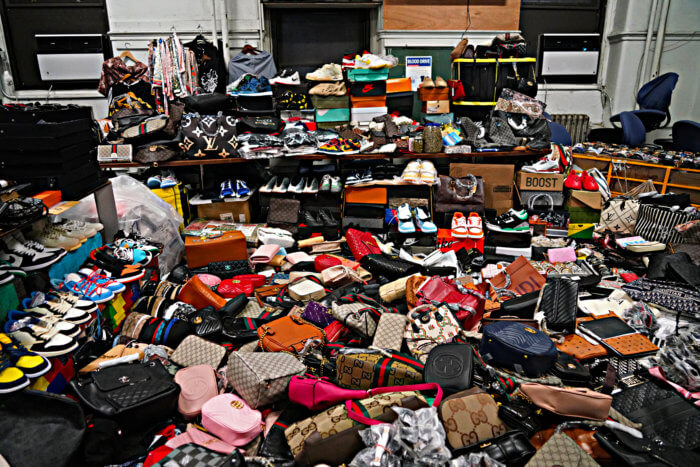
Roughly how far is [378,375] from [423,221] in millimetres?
2496

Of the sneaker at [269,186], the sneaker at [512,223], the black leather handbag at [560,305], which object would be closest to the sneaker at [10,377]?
the black leather handbag at [560,305]

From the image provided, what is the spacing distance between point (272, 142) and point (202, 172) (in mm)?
963

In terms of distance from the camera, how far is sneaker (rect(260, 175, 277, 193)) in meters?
4.68

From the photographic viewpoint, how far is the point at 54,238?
2.95 m

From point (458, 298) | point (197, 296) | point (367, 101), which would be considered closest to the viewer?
point (458, 298)

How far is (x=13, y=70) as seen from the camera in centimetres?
665

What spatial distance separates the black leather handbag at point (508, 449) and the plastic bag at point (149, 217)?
2981 millimetres

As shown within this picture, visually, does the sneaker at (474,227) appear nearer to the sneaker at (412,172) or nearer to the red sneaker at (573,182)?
the sneaker at (412,172)

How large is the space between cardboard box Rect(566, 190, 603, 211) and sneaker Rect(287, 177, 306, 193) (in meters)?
2.84

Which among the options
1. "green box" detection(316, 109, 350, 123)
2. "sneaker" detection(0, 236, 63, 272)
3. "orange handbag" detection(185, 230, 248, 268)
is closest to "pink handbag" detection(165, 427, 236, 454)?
"sneaker" detection(0, 236, 63, 272)

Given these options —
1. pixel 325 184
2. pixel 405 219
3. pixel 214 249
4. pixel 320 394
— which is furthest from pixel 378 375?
pixel 325 184

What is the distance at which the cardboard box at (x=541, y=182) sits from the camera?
473 centimetres

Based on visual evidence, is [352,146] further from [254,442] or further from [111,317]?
[254,442]

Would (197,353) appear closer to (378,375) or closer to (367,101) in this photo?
(378,375)
